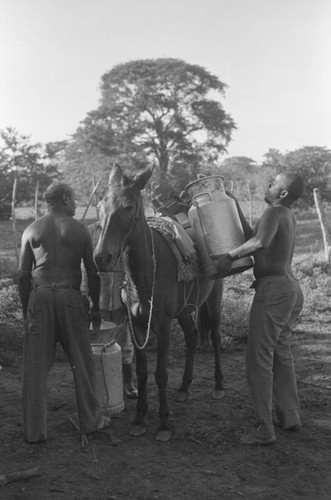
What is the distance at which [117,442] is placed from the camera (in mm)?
4305

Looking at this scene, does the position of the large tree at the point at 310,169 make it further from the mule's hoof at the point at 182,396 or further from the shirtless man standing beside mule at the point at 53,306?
the shirtless man standing beside mule at the point at 53,306

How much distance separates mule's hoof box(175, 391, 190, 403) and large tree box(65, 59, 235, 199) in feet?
80.7

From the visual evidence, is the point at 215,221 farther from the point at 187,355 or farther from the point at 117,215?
the point at 187,355

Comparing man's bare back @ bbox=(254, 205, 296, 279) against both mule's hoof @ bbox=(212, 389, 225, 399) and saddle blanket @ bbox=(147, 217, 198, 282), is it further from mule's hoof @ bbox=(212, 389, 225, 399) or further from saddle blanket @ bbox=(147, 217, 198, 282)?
mule's hoof @ bbox=(212, 389, 225, 399)

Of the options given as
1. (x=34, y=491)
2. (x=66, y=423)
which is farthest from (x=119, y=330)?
(x=34, y=491)

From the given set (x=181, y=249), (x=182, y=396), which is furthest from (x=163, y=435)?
(x=181, y=249)

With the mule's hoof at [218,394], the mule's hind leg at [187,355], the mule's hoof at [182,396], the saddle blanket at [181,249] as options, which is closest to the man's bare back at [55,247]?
the saddle blanket at [181,249]

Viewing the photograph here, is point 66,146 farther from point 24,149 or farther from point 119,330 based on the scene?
point 119,330

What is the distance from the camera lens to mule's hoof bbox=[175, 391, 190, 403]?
5412 millimetres

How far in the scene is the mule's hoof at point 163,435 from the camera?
14.4 ft

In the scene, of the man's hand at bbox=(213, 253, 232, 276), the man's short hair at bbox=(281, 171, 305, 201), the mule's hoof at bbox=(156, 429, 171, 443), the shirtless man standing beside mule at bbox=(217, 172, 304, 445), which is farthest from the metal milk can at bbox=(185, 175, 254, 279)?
the mule's hoof at bbox=(156, 429, 171, 443)

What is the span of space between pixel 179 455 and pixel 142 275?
5.06 feet

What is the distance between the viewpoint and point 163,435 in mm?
4434

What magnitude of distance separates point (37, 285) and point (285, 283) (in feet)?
6.97
